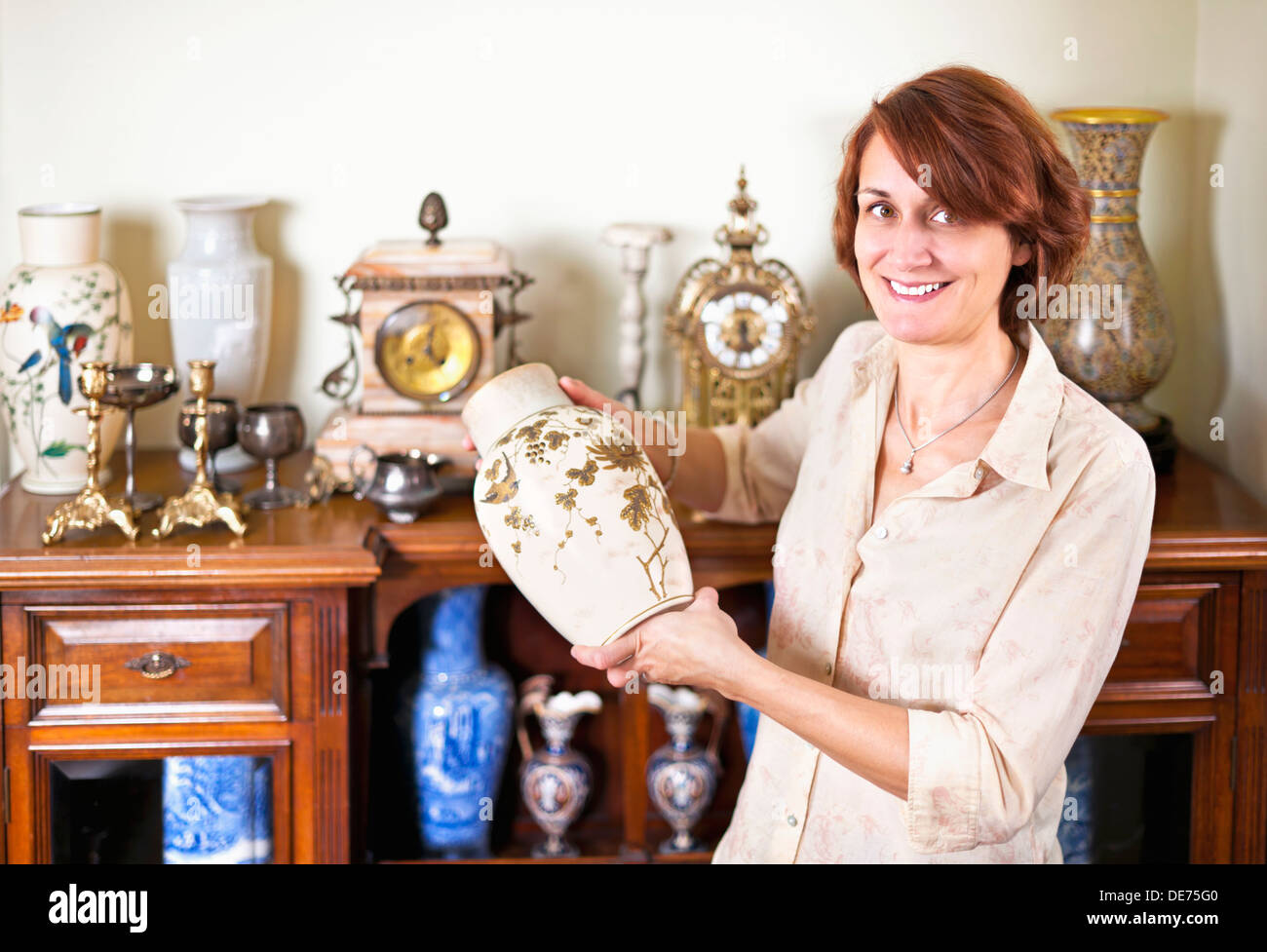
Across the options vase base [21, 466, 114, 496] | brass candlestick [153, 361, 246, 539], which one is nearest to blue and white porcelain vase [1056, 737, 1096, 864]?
brass candlestick [153, 361, 246, 539]

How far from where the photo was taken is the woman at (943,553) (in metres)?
1.54

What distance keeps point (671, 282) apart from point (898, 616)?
1.10 meters

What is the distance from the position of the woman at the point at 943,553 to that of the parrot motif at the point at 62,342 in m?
1.12

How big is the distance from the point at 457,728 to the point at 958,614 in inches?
40.9

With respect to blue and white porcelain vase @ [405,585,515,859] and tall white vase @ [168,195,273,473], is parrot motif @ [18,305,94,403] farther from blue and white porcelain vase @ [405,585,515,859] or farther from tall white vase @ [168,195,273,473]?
blue and white porcelain vase @ [405,585,515,859]

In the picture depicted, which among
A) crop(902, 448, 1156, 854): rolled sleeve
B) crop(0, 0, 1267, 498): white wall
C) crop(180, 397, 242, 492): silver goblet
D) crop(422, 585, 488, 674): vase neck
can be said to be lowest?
crop(422, 585, 488, 674): vase neck

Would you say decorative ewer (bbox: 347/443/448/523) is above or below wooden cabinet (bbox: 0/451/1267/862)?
above

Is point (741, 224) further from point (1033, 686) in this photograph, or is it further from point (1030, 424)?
point (1033, 686)

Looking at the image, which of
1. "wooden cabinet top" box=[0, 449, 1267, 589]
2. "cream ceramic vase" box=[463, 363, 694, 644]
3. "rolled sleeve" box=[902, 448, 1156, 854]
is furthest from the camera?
"wooden cabinet top" box=[0, 449, 1267, 589]

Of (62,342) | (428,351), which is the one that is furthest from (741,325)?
(62,342)

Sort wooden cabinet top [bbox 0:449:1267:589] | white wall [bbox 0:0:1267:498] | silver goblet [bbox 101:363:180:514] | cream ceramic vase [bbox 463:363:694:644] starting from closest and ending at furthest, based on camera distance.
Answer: cream ceramic vase [bbox 463:363:694:644] → wooden cabinet top [bbox 0:449:1267:589] → silver goblet [bbox 101:363:180:514] → white wall [bbox 0:0:1267:498]

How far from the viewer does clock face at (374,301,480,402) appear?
2.35 m

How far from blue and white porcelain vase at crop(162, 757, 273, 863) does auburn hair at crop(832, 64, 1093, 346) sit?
1.31 meters

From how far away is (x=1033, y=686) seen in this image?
60.3 inches
